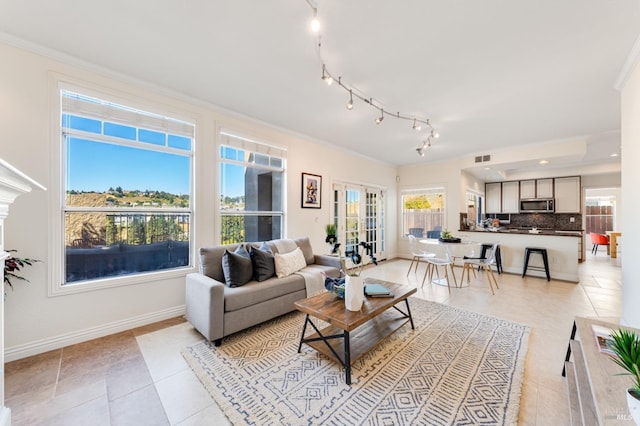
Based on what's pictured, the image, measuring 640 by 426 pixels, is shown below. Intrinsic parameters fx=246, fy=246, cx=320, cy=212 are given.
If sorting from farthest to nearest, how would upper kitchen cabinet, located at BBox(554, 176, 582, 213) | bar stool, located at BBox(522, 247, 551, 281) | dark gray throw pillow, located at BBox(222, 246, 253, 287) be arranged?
upper kitchen cabinet, located at BBox(554, 176, 582, 213)
bar stool, located at BBox(522, 247, 551, 281)
dark gray throw pillow, located at BBox(222, 246, 253, 287)

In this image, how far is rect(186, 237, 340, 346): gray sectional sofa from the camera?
236 centimetres

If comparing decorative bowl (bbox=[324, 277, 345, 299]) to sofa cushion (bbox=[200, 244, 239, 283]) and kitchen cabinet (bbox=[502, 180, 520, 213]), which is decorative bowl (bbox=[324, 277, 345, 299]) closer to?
sofa cushion (bbox=[200, 244, 239, 283])

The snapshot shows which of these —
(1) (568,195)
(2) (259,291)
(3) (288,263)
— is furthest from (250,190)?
(1) (568,195)

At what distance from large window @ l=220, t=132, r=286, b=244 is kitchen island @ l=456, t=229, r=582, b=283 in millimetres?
4539

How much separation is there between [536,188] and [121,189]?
957cm

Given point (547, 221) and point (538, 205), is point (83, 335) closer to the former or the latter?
point (538, 205)

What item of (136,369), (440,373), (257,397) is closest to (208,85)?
(136,369)

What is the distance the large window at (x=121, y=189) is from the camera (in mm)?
2512

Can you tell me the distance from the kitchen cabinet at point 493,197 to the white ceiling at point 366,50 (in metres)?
4.30

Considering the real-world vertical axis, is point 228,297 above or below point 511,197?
below

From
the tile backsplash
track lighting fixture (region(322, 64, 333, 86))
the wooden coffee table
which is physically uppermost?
track lighting fixture (region(322, 64, 333, 86))

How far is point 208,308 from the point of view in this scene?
2342 millimetres

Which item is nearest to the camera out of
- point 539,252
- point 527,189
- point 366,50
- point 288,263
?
point 366,50

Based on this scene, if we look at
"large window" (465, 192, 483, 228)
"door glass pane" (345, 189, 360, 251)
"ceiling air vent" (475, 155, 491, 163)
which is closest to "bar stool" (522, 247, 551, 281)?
"large window" (465, 192, 483, 228)
